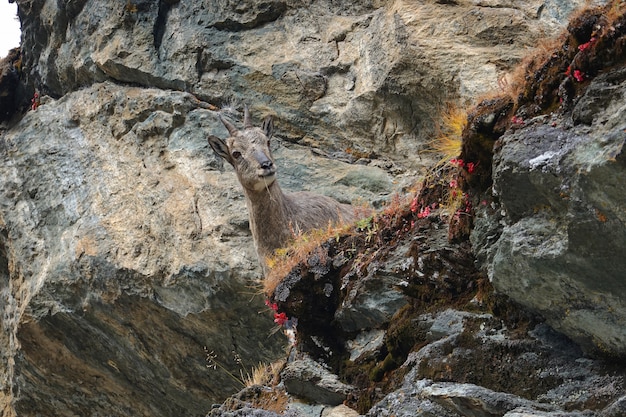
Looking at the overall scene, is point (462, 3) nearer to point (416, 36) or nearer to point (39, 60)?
point (416, 36)

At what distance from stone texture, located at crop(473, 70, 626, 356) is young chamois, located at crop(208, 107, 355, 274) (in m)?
7.01

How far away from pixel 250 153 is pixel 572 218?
348 inches

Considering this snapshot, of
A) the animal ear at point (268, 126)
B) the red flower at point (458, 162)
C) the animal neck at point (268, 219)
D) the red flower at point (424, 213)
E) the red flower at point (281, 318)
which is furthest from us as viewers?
the animal ear at point (268, 126)

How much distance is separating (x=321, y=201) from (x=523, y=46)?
4370mm

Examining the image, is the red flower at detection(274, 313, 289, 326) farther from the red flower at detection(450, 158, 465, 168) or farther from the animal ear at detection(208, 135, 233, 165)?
the animal ear at detection(208, 135, 233, 165)

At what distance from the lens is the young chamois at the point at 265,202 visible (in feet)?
48.1

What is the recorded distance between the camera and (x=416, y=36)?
16703 millimetres

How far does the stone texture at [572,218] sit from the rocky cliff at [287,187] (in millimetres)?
33

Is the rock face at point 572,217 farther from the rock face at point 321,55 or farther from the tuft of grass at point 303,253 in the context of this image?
the rock face at point 321,55

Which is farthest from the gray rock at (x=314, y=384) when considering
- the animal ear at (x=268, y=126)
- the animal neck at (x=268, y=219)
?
the animal ear at (x=268, y=126)

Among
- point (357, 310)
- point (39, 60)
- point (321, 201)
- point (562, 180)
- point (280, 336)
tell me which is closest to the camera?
point (562, 180)

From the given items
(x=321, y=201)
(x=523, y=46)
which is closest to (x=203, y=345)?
(x=321, y=201)

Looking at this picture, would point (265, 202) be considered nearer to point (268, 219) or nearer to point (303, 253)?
point (268, 219)

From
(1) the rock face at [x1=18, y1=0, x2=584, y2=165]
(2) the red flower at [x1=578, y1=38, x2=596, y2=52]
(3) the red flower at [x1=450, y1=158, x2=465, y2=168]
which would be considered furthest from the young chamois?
(2) the red flower at [x1=578, y1=38, x2=596, y2=52]
